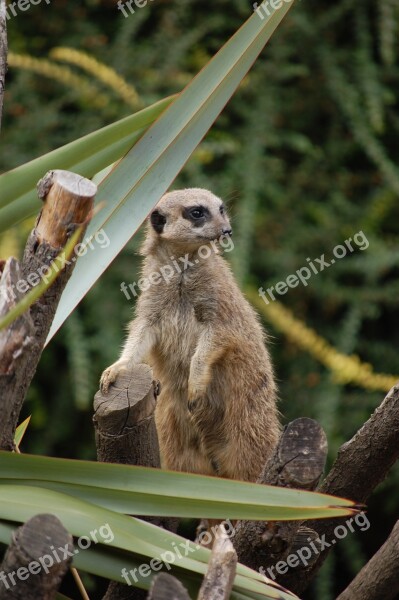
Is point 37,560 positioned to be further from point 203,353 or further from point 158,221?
point 158,221

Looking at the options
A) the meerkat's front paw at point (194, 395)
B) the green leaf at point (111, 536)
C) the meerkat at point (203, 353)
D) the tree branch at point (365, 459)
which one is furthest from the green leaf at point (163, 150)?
the tree branch at point (365, 459)

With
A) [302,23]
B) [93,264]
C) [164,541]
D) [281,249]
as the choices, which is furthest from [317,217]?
[164,541]

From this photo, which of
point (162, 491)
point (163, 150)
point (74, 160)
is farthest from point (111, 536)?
point (163, 150)

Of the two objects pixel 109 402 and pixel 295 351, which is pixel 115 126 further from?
pixel 295 351

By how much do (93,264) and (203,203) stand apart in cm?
63

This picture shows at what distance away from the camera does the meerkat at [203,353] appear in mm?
3102

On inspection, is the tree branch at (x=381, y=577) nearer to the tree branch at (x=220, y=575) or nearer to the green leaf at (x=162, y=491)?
the green leaf at (x=162, y=491)

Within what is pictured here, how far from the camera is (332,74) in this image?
5.05 m

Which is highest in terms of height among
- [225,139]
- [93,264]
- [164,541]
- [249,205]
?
[225,139]

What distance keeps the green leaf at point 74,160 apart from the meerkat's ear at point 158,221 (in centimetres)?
57

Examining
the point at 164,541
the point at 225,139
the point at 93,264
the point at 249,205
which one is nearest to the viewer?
the point at 164,541

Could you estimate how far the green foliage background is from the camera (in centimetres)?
475

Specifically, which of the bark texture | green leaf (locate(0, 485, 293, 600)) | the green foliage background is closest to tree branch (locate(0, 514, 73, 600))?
green leaf (locate(0, 485, 293, 600))

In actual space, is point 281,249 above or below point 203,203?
above
